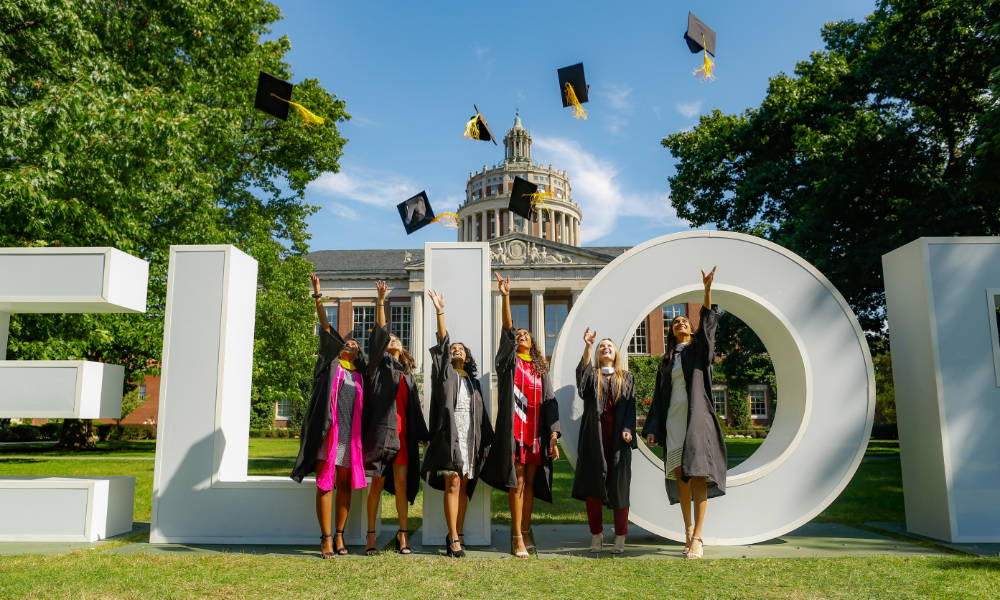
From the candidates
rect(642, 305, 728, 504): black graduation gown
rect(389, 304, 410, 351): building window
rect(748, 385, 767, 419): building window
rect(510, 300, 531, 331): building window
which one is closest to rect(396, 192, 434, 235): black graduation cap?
rect(642, 305, 728, 504): black graduation gown

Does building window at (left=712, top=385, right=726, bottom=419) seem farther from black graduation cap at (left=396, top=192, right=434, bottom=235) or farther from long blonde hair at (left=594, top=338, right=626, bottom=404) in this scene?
long blonde hair at (left=594, top=338, right=626, bottom=404)

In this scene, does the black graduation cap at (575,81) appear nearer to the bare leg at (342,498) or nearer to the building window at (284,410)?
the bare leg at (342,498)

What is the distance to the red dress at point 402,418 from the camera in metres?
5.40

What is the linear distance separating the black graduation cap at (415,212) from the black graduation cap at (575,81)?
1.89 m

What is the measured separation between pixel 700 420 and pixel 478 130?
3884 mm

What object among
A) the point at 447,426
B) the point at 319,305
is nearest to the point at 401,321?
the point at 319,305

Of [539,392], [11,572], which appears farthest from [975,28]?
[11,572]

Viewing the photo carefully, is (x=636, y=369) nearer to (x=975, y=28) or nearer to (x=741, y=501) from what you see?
(x=975, y=28)

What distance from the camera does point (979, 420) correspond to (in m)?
5.97

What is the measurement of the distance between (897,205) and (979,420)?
30.3 feet

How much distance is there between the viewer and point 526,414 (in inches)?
212

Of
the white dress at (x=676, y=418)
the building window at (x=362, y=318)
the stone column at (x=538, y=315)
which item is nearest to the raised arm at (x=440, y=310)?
the white dress at (x=676, y=418)

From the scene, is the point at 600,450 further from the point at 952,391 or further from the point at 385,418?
the point at 952,391

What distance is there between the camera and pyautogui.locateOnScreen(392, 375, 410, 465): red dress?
540cm
